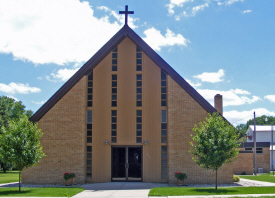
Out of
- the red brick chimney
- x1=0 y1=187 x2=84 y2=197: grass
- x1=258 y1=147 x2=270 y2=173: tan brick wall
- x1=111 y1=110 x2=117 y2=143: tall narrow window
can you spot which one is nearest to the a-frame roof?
x1=111 y1=110 x2=117 y2=143: tall narrow window

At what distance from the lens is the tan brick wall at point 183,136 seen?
20.2m

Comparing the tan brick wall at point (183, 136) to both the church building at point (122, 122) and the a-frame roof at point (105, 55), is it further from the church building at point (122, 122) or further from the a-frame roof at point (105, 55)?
the a-frame roof at point (105, 55)

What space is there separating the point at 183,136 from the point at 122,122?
170 inches

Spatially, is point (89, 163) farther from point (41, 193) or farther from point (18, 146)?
point (18, 146)

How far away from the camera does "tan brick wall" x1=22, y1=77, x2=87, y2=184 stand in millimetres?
20422

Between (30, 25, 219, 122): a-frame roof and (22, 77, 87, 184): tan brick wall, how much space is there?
35 centimetres

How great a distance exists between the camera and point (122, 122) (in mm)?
21203

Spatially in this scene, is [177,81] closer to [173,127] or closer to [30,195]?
[173,127]

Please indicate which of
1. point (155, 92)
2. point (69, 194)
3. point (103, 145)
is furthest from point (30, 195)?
point (155, 92)

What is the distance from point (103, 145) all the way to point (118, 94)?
3706 millimetres

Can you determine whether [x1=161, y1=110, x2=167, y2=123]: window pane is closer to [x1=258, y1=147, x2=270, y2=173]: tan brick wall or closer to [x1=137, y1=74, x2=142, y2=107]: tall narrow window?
→ [x1=137, y1=74, x2=142, y2=107]: tall narrow window

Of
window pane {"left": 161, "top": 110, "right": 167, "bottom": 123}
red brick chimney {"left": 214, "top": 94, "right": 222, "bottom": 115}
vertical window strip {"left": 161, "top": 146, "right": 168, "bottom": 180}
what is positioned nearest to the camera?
vertical window strip {"left": 161, "top": 146, "right": 168, "bottom": 180}

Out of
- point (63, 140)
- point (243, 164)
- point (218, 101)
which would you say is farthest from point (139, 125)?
point (243, 164)

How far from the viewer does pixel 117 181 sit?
20766mm
